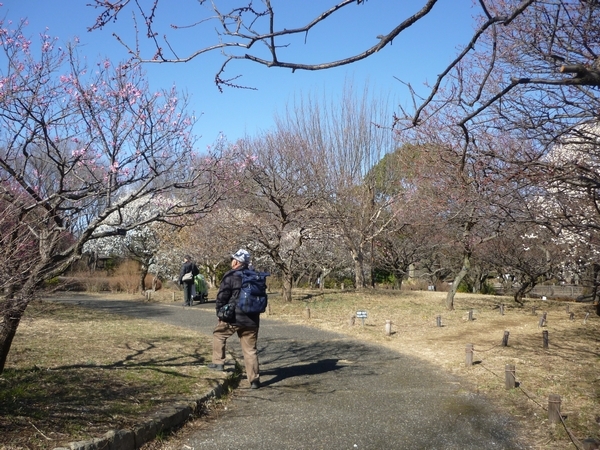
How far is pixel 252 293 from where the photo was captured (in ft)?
24.3

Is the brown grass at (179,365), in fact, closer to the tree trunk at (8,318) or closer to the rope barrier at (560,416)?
the rope barrier at (560,416)

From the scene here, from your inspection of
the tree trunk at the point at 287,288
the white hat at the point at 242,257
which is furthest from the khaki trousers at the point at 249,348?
the tree trunk at the point at 287,288

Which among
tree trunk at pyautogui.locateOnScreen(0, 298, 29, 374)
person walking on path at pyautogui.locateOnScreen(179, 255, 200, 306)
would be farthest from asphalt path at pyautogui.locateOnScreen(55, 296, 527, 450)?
person walking on path at pyautogui.locateOnScreen(179, 255, 200, 306)

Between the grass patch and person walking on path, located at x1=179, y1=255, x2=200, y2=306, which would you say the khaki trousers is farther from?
person walking on path, located at x1=179, y1=255, x2=200, y2=306

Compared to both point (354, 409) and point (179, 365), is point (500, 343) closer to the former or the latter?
point (354, 409)

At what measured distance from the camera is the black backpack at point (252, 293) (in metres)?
7.38

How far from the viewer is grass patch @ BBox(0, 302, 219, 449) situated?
488 centimetres

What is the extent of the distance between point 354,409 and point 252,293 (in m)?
1.98

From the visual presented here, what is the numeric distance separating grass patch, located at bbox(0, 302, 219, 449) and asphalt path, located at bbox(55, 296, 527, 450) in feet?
2.35

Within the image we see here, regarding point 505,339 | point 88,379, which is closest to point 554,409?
point 88,379

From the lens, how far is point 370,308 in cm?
1833

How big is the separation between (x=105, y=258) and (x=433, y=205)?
909 inches

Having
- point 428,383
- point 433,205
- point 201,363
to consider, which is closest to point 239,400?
point 201,363

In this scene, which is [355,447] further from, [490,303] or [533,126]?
[490,303]
